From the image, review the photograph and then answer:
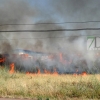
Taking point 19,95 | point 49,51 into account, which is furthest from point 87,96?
point 49,51

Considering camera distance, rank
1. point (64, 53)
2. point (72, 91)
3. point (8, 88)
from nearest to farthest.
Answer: point (72, 91) < point (8, 88) < point (64, 53)

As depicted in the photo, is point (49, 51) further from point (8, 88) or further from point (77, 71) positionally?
point (8, 88)

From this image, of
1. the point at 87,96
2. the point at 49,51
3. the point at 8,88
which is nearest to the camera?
the point at 87,96

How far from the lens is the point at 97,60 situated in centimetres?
2827

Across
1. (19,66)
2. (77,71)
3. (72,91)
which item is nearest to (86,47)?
(77,71)

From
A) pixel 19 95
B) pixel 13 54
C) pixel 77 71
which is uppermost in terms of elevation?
pixel 13 54

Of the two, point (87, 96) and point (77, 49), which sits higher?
point (77, 49)

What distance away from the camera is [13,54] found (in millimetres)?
31922

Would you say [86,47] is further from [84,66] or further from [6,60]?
[6,60]

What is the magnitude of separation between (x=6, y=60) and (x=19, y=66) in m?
2.57

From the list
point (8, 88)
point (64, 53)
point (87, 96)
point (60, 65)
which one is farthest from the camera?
point (64, 53)

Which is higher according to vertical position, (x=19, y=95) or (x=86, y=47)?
(x=86, y=47)

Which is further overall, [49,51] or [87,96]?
[49,51]

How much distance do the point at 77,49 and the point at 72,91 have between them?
21.7 meters
